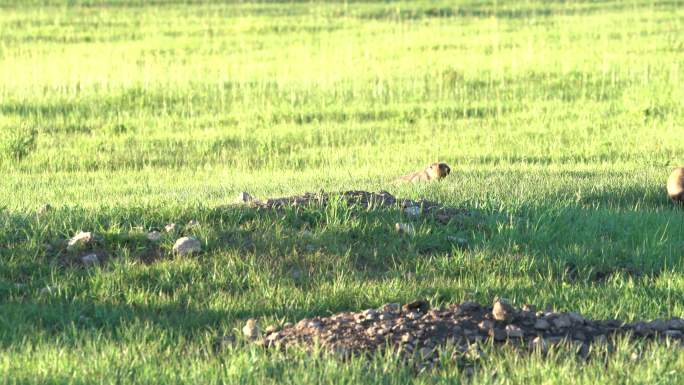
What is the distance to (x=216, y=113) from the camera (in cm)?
1620

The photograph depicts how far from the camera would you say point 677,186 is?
364 inches

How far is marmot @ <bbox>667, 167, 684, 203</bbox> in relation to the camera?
921 cm

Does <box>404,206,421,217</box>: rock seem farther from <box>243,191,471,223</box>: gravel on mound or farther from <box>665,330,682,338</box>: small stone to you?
<box>665,330,682,338</box>: small stone

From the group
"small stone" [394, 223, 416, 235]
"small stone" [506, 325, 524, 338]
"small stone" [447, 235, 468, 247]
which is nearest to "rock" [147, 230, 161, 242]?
"small stone" [394, 223, 416, 235]

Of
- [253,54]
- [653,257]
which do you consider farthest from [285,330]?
[253,54]

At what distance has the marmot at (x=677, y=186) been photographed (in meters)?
9.21

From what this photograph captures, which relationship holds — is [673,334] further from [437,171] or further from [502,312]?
[437,171]

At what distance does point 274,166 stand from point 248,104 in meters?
4.10

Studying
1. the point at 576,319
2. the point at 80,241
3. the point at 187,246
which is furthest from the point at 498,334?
the point at 80,241

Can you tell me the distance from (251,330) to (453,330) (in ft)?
3.36

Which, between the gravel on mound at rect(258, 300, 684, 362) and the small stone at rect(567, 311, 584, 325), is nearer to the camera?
the gravel on mound at rect(258, 300, 684, 362)

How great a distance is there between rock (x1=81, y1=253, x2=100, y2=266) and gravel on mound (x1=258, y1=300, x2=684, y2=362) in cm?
160

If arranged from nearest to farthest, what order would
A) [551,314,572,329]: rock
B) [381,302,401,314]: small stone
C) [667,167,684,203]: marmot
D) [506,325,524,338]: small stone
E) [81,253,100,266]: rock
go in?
[506,325,524,338]: small stone, [551,314,572,329]: rock, [381,302,401,314]: small stone, [81,253,100,266]: rock, [667,167,684,203]: marmot

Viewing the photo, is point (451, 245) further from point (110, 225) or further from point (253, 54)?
point (253, 54)
